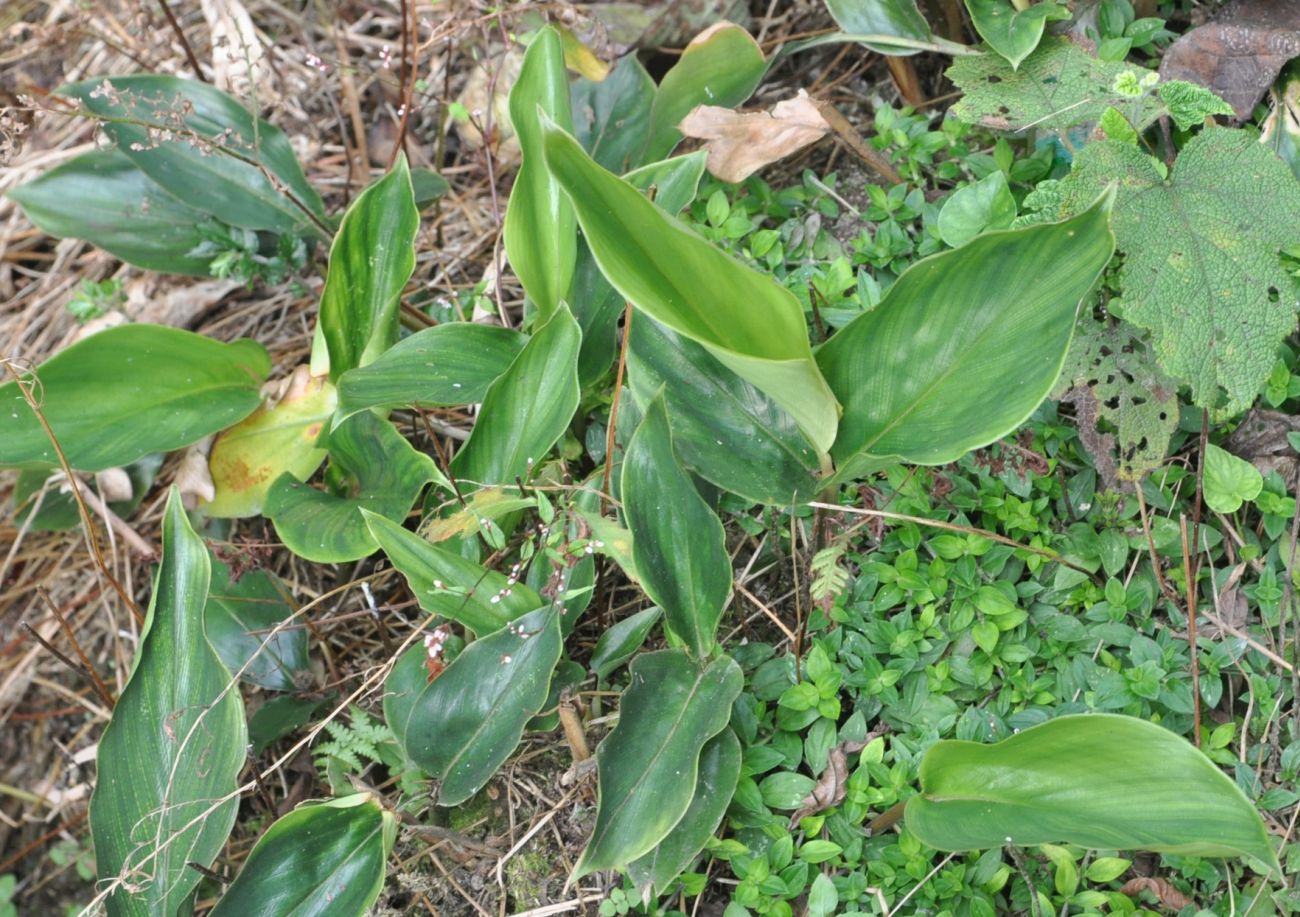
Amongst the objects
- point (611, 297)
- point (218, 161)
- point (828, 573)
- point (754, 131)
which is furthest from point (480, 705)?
point (218, 161)

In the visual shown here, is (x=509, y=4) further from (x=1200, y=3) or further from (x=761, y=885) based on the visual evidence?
(x=761, y=885)

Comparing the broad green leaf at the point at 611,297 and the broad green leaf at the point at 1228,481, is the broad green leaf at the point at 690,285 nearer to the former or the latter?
the broad green leaf at the point at 611,297

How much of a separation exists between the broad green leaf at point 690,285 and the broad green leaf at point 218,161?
2.45 ft

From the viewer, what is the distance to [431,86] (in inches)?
71.6

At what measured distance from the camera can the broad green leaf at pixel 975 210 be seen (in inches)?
47.8

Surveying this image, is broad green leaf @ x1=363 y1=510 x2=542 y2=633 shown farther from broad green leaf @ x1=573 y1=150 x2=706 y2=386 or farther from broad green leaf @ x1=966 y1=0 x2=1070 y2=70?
broad green leaf @ x1=966 y1=0 x2=1070 y2=70


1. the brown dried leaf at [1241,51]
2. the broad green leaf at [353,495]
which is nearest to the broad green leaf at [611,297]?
the broad green leaf at [353,495]

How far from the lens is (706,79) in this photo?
1.47m

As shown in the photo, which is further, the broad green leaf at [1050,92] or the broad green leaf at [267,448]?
the broad green leaf at [267,448]

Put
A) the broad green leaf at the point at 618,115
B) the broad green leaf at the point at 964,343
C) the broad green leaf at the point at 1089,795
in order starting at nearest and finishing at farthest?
the broad green leaf at the point at 1089,795
the broad green leaf at the point at 964,343
the broad green leaf at the point at 618,115

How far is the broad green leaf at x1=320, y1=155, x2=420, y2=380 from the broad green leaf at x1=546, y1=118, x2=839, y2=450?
1.60ft

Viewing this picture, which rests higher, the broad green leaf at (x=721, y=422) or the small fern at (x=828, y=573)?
the broad green leaf at (x=721, y=422)

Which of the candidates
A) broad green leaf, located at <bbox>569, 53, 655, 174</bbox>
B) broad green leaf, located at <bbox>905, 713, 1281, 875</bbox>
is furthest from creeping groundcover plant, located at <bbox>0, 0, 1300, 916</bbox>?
broad green leaf, located at <bbox>569, 53, 655, 174</bbox>

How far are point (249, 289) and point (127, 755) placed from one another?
75 centimetres
